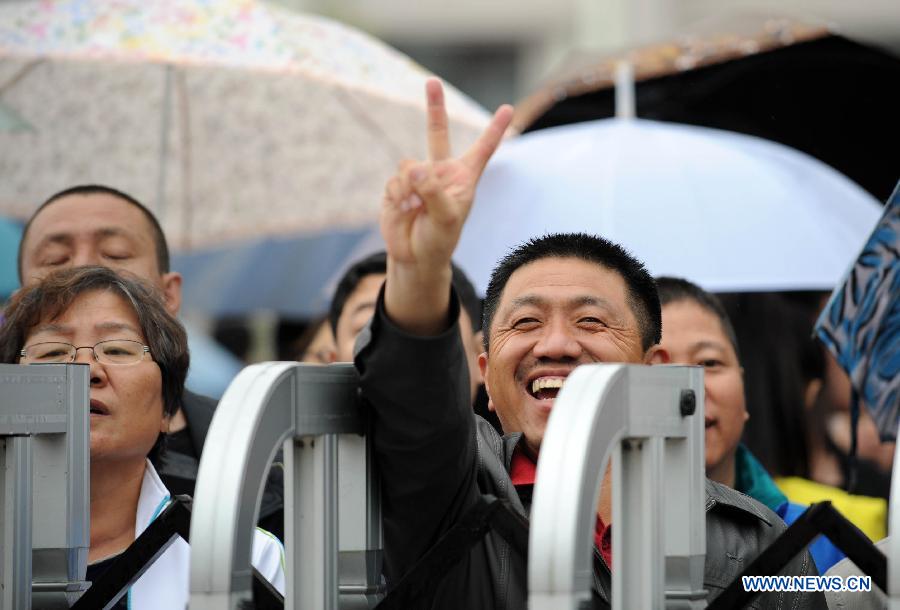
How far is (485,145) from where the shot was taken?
213cm

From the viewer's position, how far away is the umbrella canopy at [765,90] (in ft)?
19.0

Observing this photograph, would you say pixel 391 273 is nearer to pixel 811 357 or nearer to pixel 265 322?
pixel 811 357

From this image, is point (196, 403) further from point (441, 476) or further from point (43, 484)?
point (441, 476)

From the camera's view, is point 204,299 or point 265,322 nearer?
point 204,299

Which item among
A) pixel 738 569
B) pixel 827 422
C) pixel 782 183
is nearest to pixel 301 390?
pixel 738 569

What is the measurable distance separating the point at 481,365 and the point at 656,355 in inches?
13.9

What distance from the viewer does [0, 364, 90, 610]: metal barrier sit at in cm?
216

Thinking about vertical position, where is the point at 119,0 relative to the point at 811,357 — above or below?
above

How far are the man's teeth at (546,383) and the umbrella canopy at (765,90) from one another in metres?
3.26

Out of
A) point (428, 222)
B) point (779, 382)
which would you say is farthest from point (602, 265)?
point (779, 382)

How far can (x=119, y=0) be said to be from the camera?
15.6ft

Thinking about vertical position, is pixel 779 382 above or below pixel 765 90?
below

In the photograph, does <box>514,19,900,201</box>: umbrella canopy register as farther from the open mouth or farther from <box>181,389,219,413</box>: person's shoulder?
the open mouth

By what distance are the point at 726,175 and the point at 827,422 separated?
895mm
